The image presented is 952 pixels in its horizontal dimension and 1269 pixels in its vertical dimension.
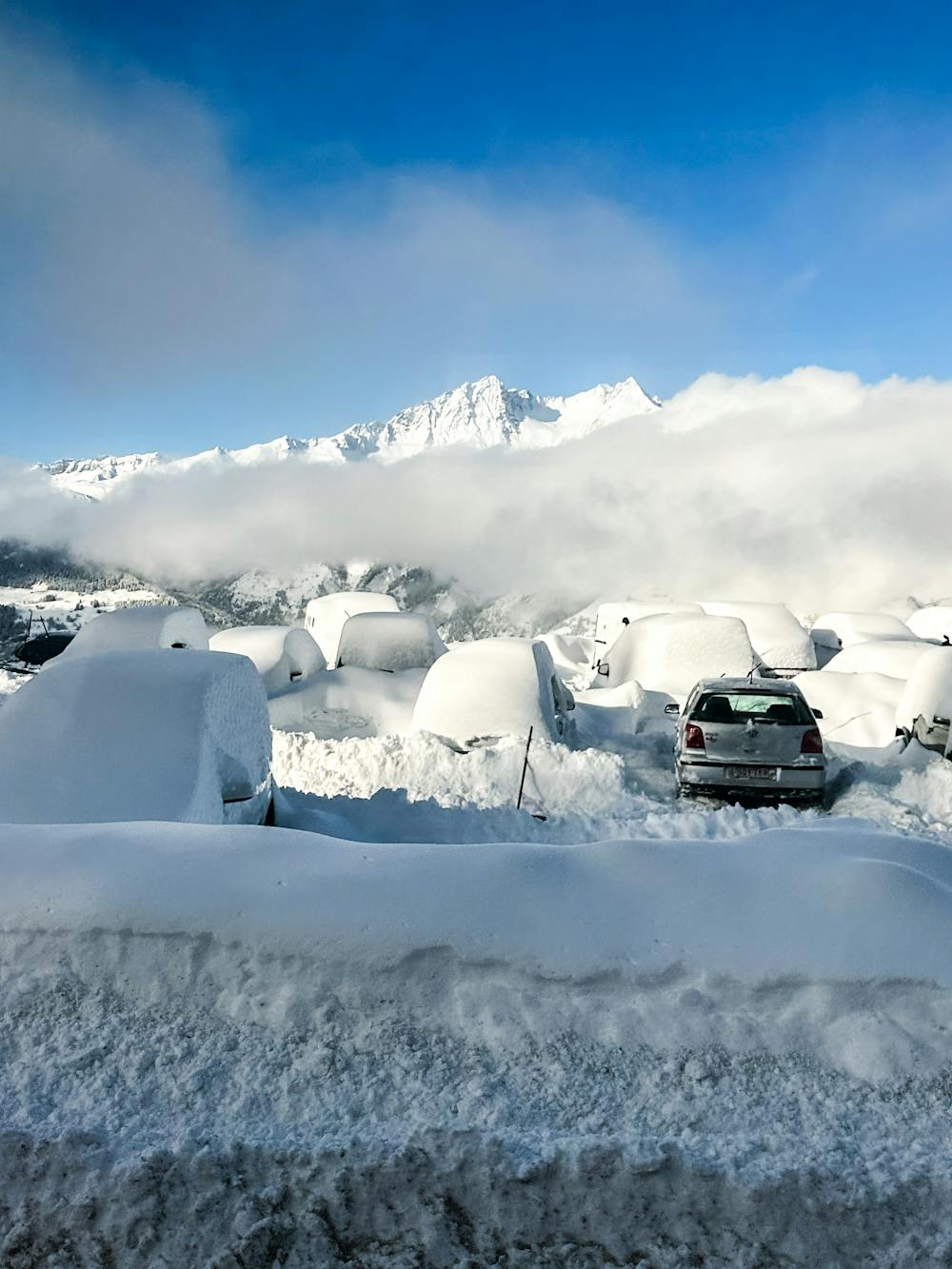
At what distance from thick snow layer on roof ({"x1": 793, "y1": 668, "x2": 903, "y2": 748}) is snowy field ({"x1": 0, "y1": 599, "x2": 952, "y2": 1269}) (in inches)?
445

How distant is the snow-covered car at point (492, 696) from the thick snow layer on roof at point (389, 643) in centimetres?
339

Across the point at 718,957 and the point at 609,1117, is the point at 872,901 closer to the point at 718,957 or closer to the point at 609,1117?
the point at 718,957

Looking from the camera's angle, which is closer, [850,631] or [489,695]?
[489,695]

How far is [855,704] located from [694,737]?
7191 millimetres

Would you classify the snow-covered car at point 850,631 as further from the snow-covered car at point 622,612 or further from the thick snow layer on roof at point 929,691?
the thick snow layer on roof at point 929,691

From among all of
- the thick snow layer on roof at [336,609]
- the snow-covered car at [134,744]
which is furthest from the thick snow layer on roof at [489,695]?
the thick snow layer on roof at [336,609]

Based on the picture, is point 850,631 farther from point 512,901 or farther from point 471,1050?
point 471,1050

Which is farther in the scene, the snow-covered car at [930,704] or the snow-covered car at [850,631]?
the snow-covered car at [850,631]

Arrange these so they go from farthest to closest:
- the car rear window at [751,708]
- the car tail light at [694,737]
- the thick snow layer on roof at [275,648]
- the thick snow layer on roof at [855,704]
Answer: the thick snow layer on roof at [275,648] → the thick snow layer on roof at [855,704] → the car rear window at [751,708] → the car tail light at [694,737]

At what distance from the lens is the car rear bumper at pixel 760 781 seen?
30.0 feet

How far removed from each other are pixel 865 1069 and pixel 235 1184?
6.25 ft

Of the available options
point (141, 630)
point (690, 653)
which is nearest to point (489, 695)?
point (141, 630)

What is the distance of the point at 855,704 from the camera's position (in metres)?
15.2

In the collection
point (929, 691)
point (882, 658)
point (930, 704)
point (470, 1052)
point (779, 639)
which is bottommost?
point (779, 639)
